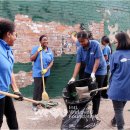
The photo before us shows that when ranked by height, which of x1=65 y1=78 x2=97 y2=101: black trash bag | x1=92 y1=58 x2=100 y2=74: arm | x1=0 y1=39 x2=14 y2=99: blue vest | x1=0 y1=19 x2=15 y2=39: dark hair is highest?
x1=0 y1=19 x2=15 y2=39: dark hair


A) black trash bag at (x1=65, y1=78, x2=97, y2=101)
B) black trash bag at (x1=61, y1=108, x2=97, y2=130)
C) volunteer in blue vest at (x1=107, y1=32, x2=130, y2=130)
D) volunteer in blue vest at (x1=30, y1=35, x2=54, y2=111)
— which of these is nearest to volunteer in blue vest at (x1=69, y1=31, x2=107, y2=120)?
black trash bag at (x1=65, y1=78, x2=97, y2=101)

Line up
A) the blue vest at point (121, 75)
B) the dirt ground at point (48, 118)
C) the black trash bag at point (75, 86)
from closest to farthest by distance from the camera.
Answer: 1. the blue vest at point (121, 75)
2. the black trash bag at point (75, 86)
3. the dirt ground at point (48, 118)

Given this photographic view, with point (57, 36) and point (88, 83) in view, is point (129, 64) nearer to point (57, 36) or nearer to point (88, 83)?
point (88, 83)

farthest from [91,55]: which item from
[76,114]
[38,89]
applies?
[38,89]

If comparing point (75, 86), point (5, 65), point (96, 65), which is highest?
point (5, 65)

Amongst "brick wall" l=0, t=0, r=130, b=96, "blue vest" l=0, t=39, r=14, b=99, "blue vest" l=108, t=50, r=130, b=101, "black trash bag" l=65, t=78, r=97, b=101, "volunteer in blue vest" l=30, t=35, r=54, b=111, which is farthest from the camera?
"brick wall" l=0, t=0, r=130, b=96

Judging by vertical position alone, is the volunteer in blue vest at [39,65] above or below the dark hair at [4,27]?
below

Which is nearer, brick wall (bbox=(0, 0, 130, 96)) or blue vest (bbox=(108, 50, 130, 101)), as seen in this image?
blue vest (bbox=(108, 50, 130, 101))

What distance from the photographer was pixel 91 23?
30.1 feet

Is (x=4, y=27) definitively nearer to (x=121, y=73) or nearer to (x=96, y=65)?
(x=121, y=73)

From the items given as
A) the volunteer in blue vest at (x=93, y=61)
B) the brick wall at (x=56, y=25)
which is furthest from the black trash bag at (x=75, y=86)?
the brick wall at (x=56, y=25)

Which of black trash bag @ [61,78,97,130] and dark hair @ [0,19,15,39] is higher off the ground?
dark hair @ [0,19,15,39]

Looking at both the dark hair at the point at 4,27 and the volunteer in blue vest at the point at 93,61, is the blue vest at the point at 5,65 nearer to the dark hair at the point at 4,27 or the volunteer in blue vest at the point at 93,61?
the dark hair at the point at 4,27

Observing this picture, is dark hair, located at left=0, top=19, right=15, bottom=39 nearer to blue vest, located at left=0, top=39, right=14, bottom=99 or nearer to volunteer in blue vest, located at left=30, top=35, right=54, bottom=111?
blue vest, located at left=0, top=39, right=14, bottom=99
